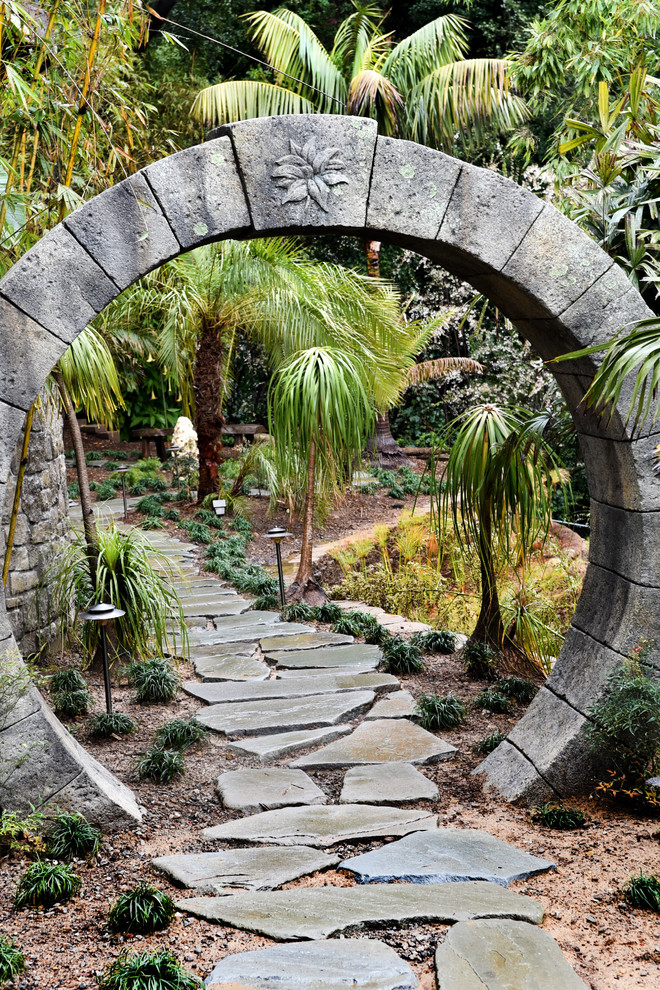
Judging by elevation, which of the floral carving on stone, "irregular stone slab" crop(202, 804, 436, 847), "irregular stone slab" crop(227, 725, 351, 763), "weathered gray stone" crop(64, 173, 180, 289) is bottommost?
"irregular stone slab" crop(202, 804, 436, 847)

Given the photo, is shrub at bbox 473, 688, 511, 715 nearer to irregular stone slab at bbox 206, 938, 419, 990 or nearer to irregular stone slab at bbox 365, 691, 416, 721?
irregular stone slab at bbox 365, 691, 416, 721

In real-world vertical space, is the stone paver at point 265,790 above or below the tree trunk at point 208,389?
below

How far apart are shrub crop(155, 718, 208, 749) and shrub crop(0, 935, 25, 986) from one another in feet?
5.99

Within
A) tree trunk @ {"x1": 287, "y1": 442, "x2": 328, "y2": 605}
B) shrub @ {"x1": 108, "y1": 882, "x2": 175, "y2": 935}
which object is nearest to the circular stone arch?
shrub @ {"x1": 108, "y1": 882, "x2": 175, "y2": 935}

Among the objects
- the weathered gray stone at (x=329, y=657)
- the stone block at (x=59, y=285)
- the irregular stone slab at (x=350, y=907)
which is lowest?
the irregular stone slab at (x=350, y=907)

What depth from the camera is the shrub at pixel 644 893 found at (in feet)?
9.03

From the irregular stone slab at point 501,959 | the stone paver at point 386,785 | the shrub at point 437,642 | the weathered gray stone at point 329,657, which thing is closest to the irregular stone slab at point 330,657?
the weathered gray stone at point 329,657

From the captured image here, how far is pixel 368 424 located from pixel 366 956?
16.3 ft

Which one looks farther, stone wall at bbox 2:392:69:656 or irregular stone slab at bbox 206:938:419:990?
stone wall at bbox 2:392:69:656

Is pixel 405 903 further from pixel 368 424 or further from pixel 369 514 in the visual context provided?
pixel 369 514

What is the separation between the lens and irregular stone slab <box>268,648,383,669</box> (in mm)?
5664

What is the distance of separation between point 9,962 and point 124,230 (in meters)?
2.48

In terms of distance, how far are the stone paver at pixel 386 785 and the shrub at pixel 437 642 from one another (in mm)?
1996

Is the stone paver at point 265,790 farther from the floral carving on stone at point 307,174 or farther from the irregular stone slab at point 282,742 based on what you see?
the floral carving on stone at point 307,174
